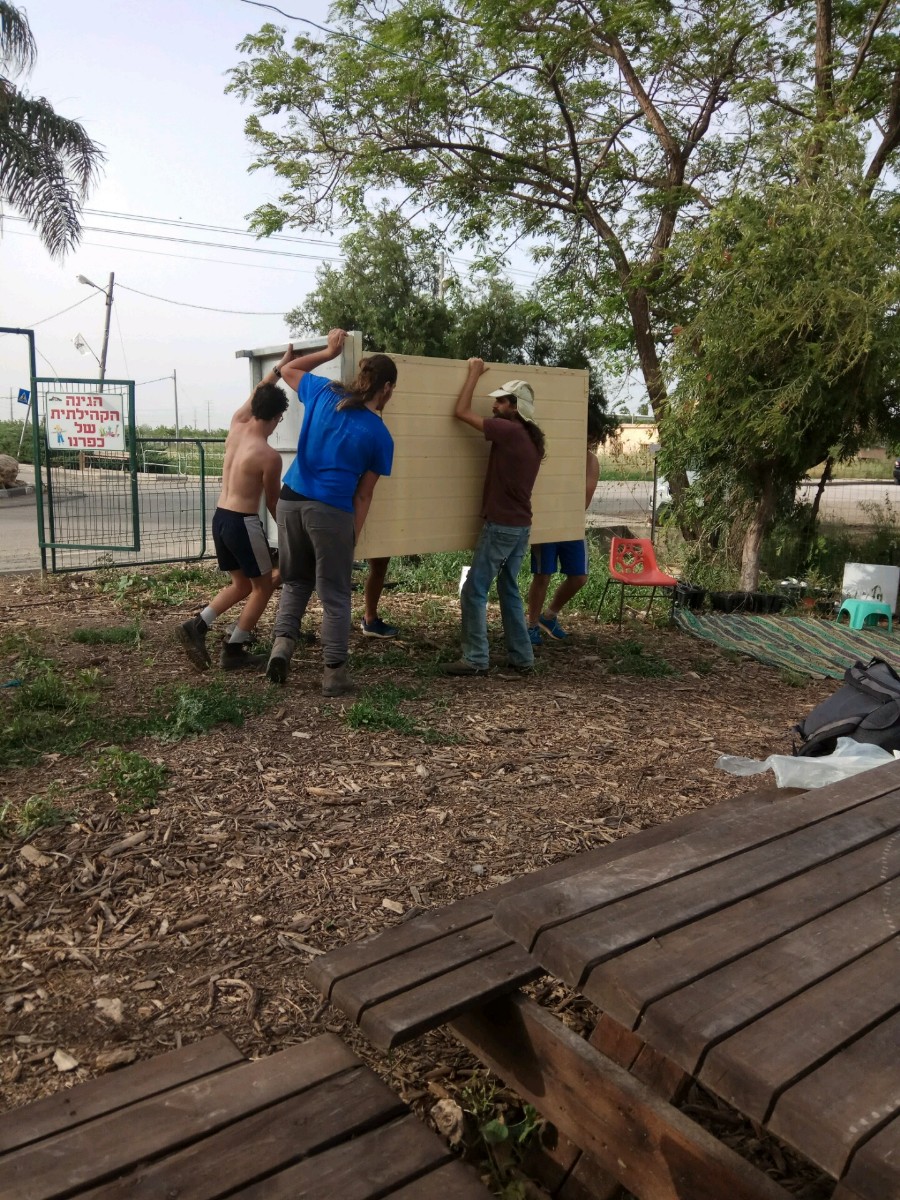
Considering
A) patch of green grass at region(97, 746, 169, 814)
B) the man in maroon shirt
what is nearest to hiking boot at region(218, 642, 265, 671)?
the man in maroon shirt

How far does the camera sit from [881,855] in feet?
7.71

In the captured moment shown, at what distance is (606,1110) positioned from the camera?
2045 mm

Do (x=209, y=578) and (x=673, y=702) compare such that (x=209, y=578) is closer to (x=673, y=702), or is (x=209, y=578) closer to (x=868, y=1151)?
(x=673, y=702)

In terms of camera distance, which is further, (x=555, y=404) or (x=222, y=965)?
(x=555, y=404)

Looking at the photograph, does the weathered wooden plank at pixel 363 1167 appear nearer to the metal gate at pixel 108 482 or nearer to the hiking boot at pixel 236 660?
the hiking boot at pixel 236 660

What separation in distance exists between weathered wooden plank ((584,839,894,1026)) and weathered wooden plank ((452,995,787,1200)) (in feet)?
1.31

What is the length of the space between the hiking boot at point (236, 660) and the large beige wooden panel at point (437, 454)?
1.11 meters

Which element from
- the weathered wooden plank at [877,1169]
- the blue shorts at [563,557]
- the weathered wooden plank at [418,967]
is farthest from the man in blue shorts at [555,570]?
the weathered wooden plank at [877,1169]

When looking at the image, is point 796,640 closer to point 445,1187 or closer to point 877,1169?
point 445,1187

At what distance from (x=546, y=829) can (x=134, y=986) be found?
1813 millimetres

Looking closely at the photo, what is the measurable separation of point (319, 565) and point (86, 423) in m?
5.52

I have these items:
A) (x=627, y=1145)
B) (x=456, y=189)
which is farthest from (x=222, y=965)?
(x=456, y=189)

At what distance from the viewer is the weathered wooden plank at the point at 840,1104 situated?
1373 millimetres

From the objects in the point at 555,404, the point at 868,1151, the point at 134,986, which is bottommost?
the point at 134,986
